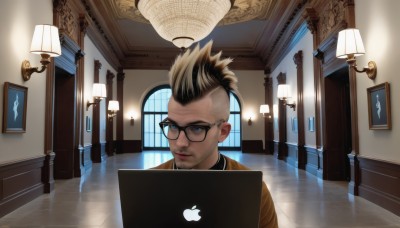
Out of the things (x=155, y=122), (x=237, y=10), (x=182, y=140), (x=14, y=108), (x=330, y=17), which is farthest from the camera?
(x=155, y=122)

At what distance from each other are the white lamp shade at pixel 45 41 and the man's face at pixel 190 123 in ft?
15.3

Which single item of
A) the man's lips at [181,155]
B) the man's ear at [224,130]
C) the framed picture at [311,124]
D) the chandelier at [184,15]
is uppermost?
the chandelier at [184,15]

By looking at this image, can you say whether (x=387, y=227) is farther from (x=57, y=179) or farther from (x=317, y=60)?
(x=57, y=179)

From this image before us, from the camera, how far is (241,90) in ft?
52.9

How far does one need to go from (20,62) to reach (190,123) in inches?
201

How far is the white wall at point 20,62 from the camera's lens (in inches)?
185

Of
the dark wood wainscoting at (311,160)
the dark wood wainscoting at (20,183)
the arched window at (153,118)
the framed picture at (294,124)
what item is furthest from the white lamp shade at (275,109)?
the dark wood wainscoting at (20,183)

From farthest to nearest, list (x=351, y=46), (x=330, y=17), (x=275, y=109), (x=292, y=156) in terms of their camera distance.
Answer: (x=275, y=109) → (x=292, y=156) → (x=330, y=17) → (x=351, y=46)

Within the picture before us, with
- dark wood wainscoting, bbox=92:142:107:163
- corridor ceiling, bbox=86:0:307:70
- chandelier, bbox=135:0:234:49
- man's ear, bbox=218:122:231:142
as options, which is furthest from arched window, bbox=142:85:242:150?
man's ear, bbox=218:122:231:142

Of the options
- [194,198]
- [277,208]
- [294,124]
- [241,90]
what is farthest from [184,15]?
[241,90]

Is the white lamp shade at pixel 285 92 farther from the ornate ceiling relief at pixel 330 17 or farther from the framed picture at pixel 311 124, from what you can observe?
the ornate ceiling relief at pixel 330 17

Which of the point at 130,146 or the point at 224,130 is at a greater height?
the point at 224,130

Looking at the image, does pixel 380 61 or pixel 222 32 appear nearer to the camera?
pixel 380 61

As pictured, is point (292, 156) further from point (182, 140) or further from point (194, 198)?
point (194, 198)
